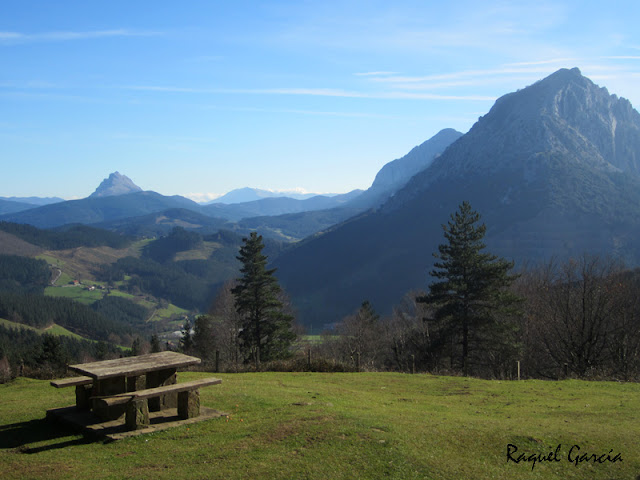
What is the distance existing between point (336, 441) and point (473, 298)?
28.8 m

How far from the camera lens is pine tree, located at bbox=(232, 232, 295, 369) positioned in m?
40.2

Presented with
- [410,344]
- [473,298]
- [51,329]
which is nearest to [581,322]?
[473,298]

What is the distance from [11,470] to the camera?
28.6 feet

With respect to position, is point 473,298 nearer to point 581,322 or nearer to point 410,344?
point 581,322

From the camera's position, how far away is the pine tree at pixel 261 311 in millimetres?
40250

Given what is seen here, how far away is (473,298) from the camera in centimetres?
3659

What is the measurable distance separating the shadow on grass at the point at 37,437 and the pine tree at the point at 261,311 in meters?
28.0

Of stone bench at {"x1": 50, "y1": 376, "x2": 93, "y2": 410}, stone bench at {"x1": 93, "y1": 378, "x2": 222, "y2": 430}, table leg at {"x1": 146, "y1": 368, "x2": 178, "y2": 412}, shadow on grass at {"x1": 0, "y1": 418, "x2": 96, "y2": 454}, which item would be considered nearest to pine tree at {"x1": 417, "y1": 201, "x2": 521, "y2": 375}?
table leg at {"x1": 146, "y1": 368, "x2": 178, "y2": 412}

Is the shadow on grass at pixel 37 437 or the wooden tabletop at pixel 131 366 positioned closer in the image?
the shadow on grass at pixel 37 437

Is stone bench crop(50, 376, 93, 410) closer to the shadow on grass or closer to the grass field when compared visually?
the shadow on grass

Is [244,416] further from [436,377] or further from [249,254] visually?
[249,254]

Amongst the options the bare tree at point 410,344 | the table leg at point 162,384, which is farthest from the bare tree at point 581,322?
the table leg at point 162,384

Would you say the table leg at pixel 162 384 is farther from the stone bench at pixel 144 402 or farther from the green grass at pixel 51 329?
the green grass at pixel 51 329

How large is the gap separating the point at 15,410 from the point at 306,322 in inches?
6588
